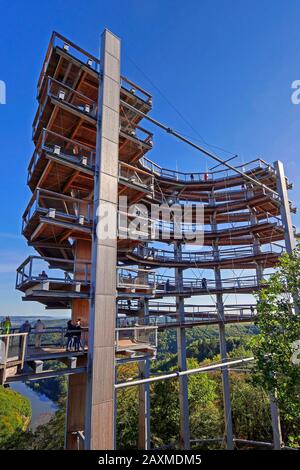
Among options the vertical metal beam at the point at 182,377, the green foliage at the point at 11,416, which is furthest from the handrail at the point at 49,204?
the green foliage at the point at 11,416

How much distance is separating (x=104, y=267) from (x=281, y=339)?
6131 millimetres

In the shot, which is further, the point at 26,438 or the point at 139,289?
the point at 26,438

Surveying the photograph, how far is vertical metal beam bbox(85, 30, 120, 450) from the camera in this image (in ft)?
28.2

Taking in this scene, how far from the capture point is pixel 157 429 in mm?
19484

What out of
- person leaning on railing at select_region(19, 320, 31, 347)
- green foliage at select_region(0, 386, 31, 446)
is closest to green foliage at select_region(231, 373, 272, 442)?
green foliage at select_region(0, 386, 31, 446)

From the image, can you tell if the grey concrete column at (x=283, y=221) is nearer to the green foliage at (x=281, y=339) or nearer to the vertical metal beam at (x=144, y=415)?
the green foliage at (x=281, y=339)

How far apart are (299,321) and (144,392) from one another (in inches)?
485

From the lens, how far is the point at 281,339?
313 inches

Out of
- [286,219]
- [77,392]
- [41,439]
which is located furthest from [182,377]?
[286,219]

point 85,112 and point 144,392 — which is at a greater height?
point 85,112

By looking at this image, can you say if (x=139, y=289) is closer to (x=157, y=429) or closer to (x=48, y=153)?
(x=48, y=153)

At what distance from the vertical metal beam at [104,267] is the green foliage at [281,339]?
477 centimetres

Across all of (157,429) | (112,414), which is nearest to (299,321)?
(112,414)

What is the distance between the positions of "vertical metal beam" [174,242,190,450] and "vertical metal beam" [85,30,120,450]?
37.1ft
